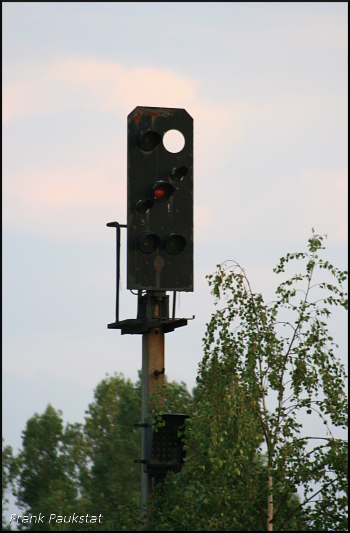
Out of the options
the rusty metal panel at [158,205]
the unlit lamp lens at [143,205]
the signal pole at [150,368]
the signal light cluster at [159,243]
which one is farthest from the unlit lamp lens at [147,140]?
the signal pole at [150,368]

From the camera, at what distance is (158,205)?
1152 cm

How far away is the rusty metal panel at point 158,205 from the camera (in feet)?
37.2

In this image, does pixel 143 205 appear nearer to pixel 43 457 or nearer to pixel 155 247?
pixel 155 247

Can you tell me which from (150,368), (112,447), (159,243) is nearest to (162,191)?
(159,243)

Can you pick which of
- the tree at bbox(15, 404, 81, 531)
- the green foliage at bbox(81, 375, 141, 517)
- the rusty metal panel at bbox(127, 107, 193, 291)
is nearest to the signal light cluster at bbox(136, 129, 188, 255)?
the rusty metal panel at bbox(127, 107, 193, 291)

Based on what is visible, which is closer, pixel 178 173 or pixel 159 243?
pixel 159 243

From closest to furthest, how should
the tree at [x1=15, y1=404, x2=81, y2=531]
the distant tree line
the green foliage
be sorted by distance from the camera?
1. the distant tree line
2. the green foliage
3. the tree at [x1=15, y1=404, x2=81, y2=531]

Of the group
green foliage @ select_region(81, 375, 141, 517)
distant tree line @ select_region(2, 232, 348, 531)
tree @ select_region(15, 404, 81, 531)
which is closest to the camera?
distant tree line @ select_region(2, 232, 348, 531)

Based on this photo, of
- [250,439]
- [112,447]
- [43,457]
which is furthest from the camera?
[43,457]

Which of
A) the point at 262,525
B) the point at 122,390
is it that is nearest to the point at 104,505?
the point at 122,390

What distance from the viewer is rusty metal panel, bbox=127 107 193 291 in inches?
446

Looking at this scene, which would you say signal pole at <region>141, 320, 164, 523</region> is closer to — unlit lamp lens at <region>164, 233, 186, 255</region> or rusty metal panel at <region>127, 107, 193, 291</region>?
rusty metal panel at <region>127, 107, 193, 291</region>

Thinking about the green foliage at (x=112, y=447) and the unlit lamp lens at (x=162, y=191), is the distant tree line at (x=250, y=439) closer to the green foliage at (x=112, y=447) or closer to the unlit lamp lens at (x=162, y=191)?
the unlit lamp lens at (x=162, y=191)

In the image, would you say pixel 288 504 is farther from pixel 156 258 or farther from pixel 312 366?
pixel 156 258
